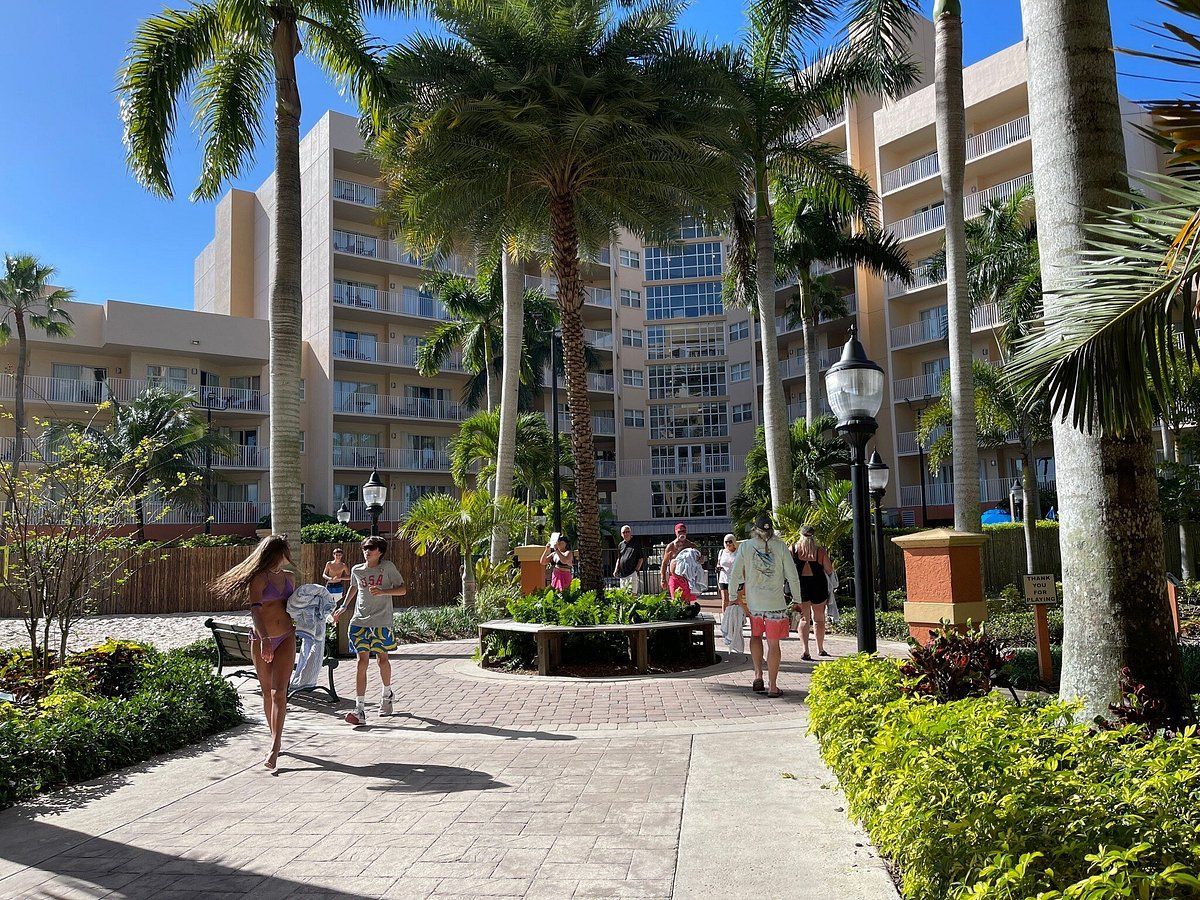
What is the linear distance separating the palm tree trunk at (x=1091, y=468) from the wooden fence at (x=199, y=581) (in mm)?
23042

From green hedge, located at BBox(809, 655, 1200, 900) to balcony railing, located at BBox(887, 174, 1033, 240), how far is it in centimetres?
3507

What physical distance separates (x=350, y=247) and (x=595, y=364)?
13.1 m

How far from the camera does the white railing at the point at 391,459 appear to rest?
4003 centimetres

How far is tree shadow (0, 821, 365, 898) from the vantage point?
13.8 feet

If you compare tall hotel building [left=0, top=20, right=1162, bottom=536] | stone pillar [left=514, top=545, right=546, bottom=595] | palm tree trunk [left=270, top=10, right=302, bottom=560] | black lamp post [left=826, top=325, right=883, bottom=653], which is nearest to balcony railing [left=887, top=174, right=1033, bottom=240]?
tall hotel building [left=0, top=20, right=1162, bottom=536]

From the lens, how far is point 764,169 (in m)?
19.8

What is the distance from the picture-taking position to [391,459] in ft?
136

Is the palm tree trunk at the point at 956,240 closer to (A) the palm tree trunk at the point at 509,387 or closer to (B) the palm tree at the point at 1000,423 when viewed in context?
(B) the palm tree at the point at 1000,423

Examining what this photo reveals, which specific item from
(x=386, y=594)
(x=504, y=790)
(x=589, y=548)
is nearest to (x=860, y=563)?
(x=504, y=790)

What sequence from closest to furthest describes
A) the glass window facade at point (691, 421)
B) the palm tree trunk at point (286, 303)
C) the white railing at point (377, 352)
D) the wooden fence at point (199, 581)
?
the palm tree trunk at point (286, 303), the wooden fence at point (199, 581), the white railing at point (377, 352), the glass window facade at point (691, 421)

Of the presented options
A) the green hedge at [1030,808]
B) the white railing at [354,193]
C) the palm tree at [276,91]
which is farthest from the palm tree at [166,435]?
the green hedge at [1030,808]

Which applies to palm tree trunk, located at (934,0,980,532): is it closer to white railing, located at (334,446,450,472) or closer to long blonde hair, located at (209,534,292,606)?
long blonde hair, located at (209,534,292,606)

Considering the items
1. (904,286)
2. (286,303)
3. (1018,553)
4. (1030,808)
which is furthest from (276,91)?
(904,286)

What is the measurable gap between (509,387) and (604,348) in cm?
3143
